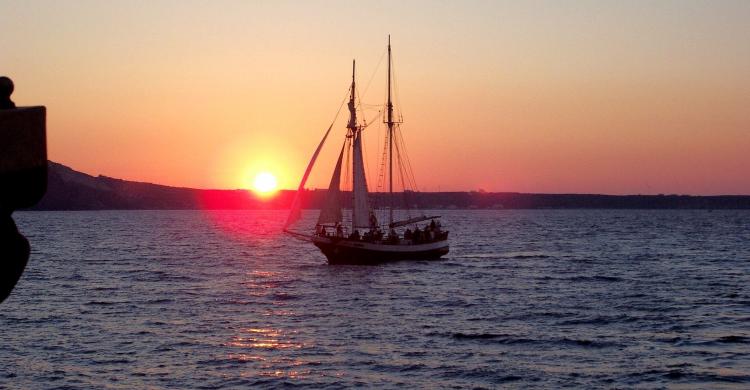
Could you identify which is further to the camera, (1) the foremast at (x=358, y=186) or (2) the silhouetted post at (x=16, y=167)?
(1) the foremast at (x=358, y=186)

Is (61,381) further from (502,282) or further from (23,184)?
(502,282)

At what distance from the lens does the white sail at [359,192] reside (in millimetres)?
67188

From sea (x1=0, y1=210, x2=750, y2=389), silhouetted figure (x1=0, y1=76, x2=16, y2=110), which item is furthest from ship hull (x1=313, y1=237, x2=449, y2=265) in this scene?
silhouetted figure (x1=0, y1=76, x2=16, y2=110)

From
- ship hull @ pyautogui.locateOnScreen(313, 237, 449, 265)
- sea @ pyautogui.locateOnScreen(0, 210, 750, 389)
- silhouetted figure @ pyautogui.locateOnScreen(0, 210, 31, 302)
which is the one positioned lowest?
sea @ pyautogui.locateOnScreen(0, 210, 750, 389)

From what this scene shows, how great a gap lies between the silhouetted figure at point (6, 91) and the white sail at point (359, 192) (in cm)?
6476

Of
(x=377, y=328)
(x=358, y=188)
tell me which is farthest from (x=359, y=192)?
(x=377, y=328)

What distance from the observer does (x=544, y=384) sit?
24641 millimetres

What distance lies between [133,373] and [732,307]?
30.1 meters

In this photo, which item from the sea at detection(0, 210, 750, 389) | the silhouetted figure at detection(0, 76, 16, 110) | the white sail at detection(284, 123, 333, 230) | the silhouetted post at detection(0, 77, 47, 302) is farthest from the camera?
the white sail at detection(284, 123, 333, 230)

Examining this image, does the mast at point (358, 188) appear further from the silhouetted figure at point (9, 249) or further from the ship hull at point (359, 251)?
the silhouetted figure at point (9, 249)

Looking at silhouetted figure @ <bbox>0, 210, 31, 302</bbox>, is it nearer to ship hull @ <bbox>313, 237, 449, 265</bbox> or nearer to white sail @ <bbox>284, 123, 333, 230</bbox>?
white sail @ <bbox>284, 123, 333, 230</bbox>

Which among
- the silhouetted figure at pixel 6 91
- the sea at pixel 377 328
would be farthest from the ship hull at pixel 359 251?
the silhouetted figure at pixel 6 91

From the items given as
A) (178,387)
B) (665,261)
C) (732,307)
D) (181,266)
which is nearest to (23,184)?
(178,387)

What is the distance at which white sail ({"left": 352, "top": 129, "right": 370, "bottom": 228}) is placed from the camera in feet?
220
